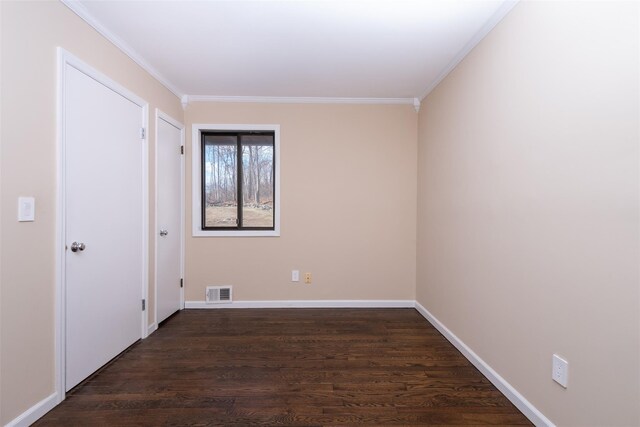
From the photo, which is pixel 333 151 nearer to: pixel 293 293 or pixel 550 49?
pixel 293 293

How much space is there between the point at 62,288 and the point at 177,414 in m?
1.03

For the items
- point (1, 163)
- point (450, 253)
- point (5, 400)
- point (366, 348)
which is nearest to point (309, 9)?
point (1, 163)

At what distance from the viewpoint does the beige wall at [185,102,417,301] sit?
132 inches

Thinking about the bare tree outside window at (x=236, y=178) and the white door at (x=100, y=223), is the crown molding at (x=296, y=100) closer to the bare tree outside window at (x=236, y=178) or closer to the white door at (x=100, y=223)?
the bare tree outside window at (x=236, y=178)

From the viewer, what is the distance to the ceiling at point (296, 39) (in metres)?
1.83

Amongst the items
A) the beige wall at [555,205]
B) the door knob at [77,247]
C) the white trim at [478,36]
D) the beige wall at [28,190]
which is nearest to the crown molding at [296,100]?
the white trim at [478,36]

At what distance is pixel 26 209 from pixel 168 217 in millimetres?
1470

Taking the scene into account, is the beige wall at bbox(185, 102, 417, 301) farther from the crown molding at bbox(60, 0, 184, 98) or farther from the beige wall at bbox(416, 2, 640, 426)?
the beige wall at bbox(416, 2, 640, 426)

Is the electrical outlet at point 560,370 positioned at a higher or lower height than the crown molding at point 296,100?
lower

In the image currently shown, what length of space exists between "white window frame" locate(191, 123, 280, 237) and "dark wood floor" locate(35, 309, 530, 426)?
1043mm

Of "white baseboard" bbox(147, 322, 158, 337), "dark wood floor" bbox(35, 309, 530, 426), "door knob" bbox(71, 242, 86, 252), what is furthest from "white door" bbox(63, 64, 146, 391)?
"dark wood floor" bbox(35, 309, 530, 426)

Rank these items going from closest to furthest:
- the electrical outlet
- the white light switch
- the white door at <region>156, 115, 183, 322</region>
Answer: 1. the electrical outlet
2. the white light switch
3. the white door at <region>156, 115, 183, 322</region>

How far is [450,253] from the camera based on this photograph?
Result: 8.35ft

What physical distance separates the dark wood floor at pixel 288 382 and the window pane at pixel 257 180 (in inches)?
50.9
